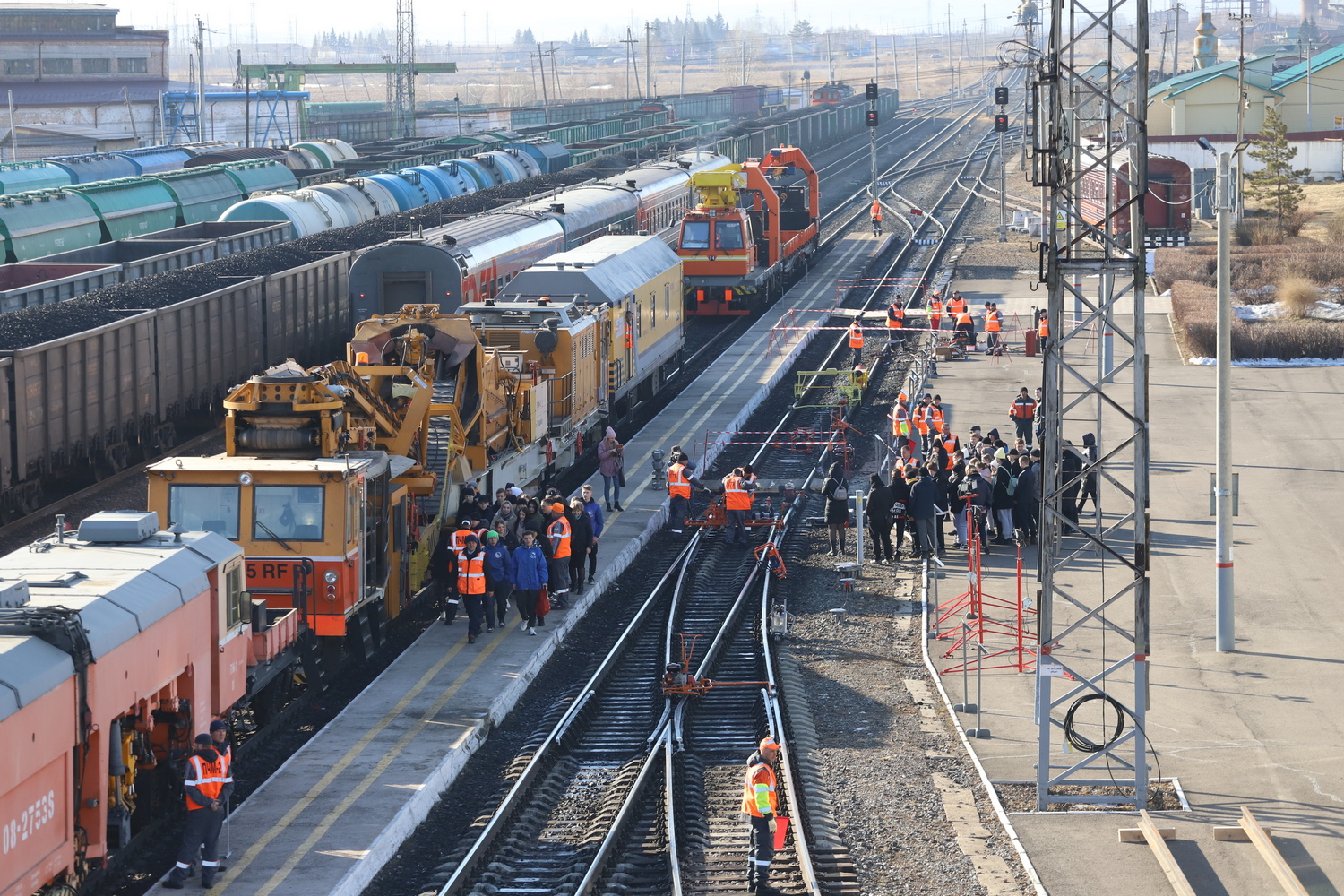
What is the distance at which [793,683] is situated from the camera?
1738cm

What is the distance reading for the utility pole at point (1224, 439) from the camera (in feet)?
56.6

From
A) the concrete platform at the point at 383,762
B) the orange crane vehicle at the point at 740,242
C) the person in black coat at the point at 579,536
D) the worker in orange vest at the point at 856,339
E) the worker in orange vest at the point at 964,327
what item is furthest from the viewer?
the orange crane vehicle at the point at 740,242

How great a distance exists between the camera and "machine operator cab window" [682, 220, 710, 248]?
141 feet

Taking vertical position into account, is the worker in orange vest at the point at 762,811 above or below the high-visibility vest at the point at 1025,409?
below

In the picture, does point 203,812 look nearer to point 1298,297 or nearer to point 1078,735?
point 1078,735

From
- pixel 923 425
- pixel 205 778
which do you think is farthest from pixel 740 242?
pixel 205 778

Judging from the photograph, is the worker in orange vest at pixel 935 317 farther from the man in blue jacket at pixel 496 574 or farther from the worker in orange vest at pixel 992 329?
the man in blue jacket at pixel 496 574

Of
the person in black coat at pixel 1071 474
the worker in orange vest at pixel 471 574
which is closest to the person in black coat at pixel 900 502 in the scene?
the person in black coat at pixel 1071 474


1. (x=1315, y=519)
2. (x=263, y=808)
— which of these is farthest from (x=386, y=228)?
(x=263, y=808)

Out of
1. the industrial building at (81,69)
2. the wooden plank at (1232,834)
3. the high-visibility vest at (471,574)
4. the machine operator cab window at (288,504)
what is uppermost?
the industrial building at (81,69)

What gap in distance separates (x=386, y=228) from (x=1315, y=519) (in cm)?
2427

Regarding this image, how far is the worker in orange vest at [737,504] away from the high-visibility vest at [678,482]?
649 mm

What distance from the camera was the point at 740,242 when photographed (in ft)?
141

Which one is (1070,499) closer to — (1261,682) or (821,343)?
(1261,682)
